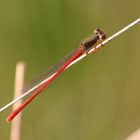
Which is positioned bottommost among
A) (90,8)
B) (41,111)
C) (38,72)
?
(41,111)

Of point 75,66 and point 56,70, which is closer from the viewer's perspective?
point 56,70

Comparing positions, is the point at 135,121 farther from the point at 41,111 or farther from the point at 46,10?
the point at 46,10

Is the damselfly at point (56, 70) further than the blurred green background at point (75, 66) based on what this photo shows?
No

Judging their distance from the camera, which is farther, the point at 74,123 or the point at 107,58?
the point at 107,58

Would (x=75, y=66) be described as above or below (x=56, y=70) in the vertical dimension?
above

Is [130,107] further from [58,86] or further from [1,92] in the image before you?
[1,92]

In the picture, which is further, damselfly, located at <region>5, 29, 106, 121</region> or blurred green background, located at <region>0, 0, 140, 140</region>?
blurred green background, located at <region>0, 0, 140, 140</region>

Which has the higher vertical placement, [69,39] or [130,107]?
[69,39]

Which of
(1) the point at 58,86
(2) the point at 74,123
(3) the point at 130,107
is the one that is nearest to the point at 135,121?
(3) the point at 130,107
